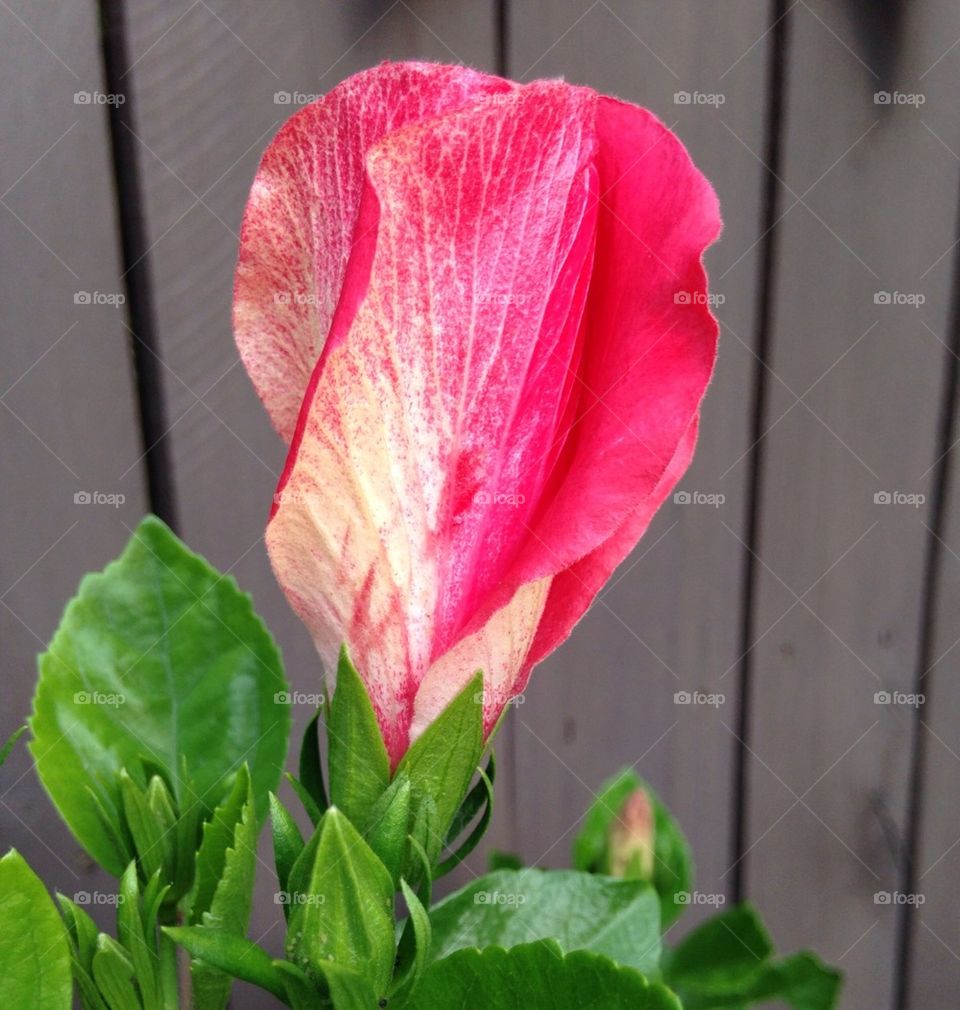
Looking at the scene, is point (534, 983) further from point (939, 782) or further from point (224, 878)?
point (939, 782)

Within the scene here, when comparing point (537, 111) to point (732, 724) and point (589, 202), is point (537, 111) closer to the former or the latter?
point (589, 202)

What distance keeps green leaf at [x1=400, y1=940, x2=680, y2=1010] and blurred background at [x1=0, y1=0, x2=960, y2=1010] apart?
40cm

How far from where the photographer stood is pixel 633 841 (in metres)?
0.51

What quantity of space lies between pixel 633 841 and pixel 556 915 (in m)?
0.15

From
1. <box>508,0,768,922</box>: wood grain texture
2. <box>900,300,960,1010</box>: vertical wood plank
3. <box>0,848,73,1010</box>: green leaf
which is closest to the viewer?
<box>0,848,73,1010</box>: green leaf

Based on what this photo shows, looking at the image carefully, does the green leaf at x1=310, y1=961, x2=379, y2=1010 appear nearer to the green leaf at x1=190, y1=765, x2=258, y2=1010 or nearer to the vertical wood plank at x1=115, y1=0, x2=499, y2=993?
the green leaf at x1=190, y1=765, x2=258, y2=1010

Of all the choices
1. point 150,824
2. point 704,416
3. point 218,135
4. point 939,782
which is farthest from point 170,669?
point 939,782

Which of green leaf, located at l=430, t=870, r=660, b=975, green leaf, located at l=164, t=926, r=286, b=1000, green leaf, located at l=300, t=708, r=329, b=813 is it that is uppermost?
green leaf, located at l=300, t=708, r=329, b=813

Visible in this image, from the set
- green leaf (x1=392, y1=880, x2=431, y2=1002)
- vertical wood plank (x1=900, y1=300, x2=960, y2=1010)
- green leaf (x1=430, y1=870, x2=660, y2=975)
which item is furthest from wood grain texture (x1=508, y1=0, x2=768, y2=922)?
green leaf (x1=392, y1=880, x2=431, y2=1002)

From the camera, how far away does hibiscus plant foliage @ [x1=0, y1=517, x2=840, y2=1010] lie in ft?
0.82

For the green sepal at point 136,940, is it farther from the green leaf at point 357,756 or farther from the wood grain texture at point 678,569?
the wood grain texture at point 678,569

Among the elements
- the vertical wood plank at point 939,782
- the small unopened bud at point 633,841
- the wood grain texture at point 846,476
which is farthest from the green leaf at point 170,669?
the vertical wood plank at point 939,782

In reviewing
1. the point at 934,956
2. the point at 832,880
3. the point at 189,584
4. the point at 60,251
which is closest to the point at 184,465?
the point at 60,251

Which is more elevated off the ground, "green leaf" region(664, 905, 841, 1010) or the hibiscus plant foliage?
the hibiscus plant foliage
